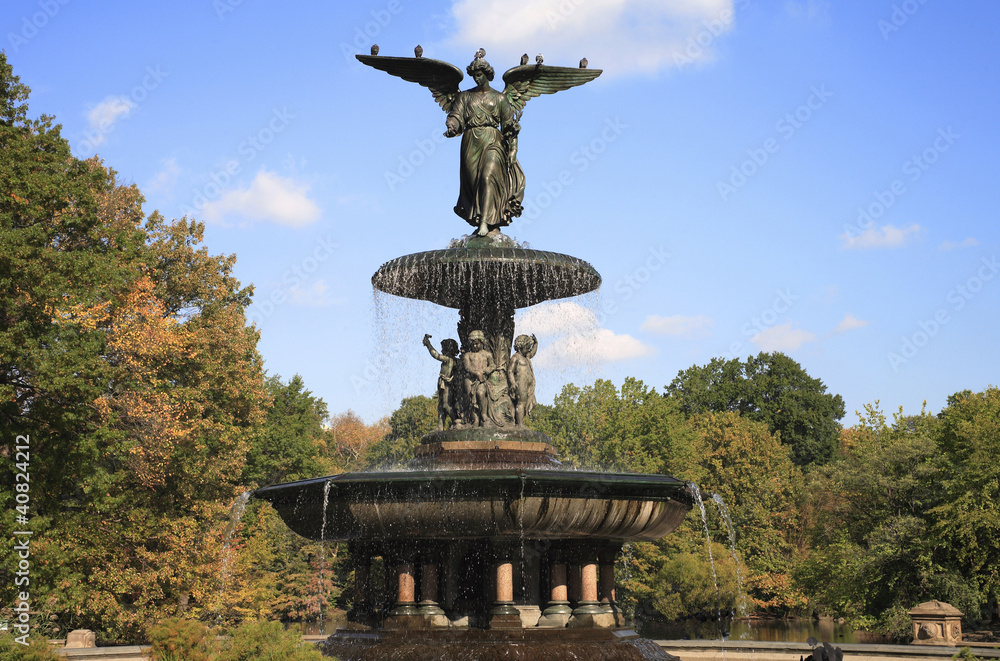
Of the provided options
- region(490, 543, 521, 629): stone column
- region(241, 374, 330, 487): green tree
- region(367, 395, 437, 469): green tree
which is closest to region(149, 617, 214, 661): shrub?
region(490, 543, 521, 629): stone column

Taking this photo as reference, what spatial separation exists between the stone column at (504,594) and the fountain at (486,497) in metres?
0.02

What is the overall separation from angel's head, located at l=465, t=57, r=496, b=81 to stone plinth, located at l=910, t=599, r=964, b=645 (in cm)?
1502

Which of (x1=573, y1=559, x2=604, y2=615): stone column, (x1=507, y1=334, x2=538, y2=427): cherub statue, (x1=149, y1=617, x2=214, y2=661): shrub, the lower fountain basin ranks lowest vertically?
the lower fountain basin

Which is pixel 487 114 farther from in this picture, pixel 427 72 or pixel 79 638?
pixel 79 638

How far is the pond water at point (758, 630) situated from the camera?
32969 millimetres

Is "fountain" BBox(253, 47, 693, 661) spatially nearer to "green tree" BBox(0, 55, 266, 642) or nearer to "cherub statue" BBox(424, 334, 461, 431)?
"cherub statue" BBox(424, 334, 461, 431)

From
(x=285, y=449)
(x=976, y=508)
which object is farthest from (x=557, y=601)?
(x=285, y=449)

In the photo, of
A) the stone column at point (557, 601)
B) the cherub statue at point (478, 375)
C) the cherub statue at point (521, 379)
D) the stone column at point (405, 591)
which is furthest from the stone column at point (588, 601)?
the cherub statue at point (478, 375)

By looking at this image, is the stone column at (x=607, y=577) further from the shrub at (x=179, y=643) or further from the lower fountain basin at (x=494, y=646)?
the shrub at (x=179, y=643)

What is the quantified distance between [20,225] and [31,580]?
706 cm

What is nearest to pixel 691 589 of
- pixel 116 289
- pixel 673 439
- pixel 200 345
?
pixel 673 439

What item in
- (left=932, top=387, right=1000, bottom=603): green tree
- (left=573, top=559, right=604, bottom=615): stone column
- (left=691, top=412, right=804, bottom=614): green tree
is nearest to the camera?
(left=573, top=559, right=604, bottom=615): stone column

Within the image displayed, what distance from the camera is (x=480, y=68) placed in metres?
14.7

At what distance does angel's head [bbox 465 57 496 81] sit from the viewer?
48.1ft
